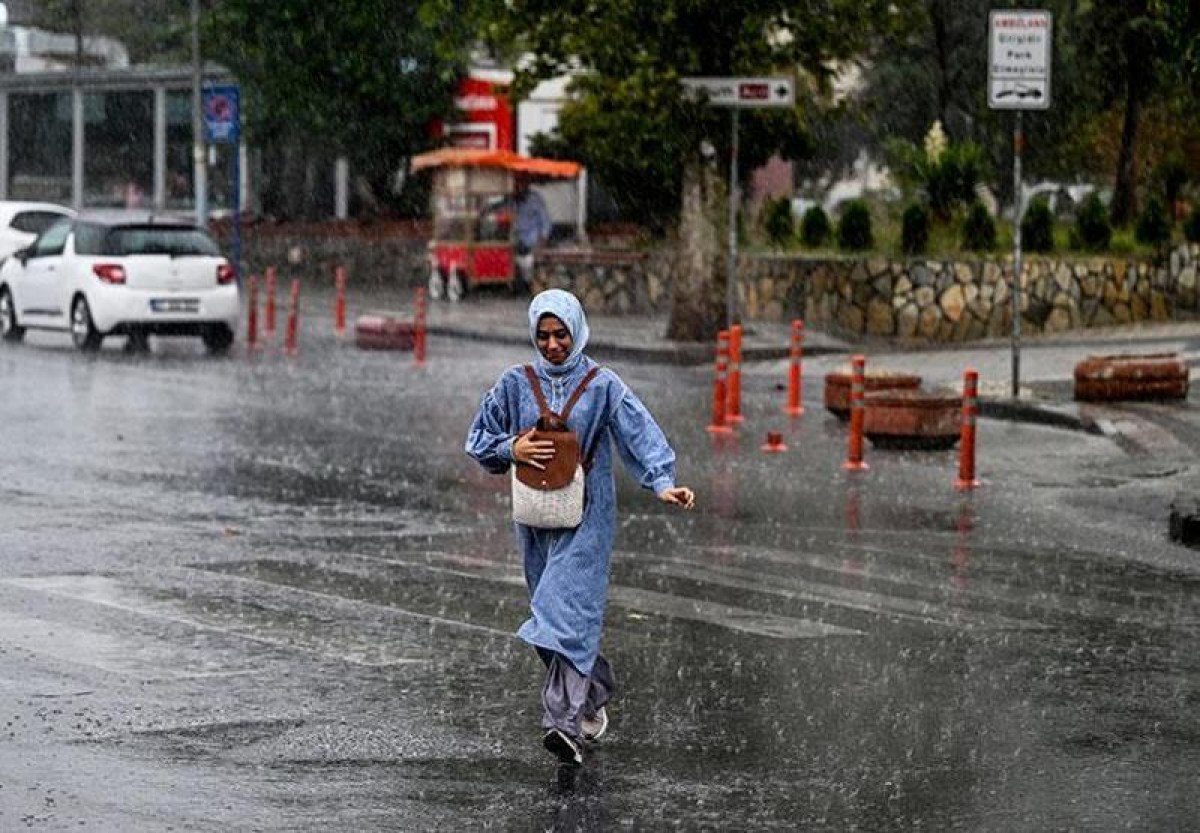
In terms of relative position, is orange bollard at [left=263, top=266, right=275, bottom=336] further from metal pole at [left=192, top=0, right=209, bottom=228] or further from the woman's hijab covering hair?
the woman's hijab covering hair

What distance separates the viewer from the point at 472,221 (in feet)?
146

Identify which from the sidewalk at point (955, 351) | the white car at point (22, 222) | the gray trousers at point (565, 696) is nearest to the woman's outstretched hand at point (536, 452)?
the gray trousers at point (565, 696)

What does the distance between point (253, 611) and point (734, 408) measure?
11.6 meters

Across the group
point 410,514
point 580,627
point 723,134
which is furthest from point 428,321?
point 580,627

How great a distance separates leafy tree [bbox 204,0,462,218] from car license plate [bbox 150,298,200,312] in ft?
59.1

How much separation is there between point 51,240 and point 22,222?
24.7ft

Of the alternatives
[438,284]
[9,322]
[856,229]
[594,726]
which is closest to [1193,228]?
[856,229]

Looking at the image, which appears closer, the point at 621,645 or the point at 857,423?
the point at 621,645

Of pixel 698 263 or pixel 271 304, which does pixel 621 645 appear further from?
pixel 271 304

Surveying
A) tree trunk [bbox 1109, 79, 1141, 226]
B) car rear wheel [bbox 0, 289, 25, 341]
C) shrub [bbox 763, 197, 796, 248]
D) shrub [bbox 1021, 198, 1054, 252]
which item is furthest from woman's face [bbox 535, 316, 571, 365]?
tree trunk [bbox 1109, 79, 1141, 226]

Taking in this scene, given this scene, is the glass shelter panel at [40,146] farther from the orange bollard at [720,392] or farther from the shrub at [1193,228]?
the orange bollard at [720,392]

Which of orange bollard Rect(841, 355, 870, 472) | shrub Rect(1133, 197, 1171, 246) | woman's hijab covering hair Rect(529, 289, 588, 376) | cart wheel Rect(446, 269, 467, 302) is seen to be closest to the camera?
woman's hijab covering hair Rect(529, 289, 588, 376)

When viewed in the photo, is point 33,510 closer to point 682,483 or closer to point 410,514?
point 410,514

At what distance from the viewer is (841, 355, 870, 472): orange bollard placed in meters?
18.9
